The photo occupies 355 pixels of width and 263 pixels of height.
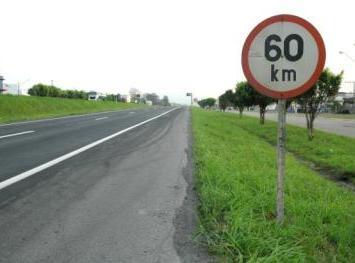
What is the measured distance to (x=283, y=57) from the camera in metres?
4.30

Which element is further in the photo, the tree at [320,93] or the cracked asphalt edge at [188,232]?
the tree at [320,93]

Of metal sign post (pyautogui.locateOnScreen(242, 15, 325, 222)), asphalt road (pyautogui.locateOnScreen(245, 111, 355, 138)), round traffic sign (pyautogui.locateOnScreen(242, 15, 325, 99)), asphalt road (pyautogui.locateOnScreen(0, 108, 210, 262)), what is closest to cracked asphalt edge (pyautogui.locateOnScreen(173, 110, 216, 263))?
asphalt road (pyautogui.locateOnScreen(0, 108, 210, 262))

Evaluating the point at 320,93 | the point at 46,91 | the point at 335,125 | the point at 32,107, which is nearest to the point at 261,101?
the point at 335,125

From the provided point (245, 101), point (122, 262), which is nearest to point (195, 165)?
point (122, 262)

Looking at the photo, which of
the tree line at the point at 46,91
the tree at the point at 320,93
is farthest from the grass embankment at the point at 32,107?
the tree line at the point at 46,91

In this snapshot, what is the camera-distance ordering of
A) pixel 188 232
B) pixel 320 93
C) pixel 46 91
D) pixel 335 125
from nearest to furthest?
pixel 188 232 → pixel 320 93 → pixel 335 125 → pixel 46 91

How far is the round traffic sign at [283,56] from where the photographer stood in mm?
4230

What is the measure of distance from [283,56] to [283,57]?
0.01m

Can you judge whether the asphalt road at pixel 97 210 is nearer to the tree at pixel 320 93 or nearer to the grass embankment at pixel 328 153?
the grass embankment at pixel 328 153

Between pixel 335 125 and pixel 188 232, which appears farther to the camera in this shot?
pixel 335 125

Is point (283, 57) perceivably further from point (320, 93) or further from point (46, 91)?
point (46, 91)

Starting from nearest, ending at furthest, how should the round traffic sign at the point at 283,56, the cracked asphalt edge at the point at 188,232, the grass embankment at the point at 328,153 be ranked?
1. the cracked asphalt edge at the point at 188,232
2. the round traffic sign at the point at 283,56
3. the grass embankment at the point at 328,153

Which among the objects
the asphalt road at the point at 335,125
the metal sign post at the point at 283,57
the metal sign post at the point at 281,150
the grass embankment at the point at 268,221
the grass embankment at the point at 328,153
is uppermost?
the metal sign post at the point at 283,57

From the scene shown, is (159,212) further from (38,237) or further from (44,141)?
(44,141)
